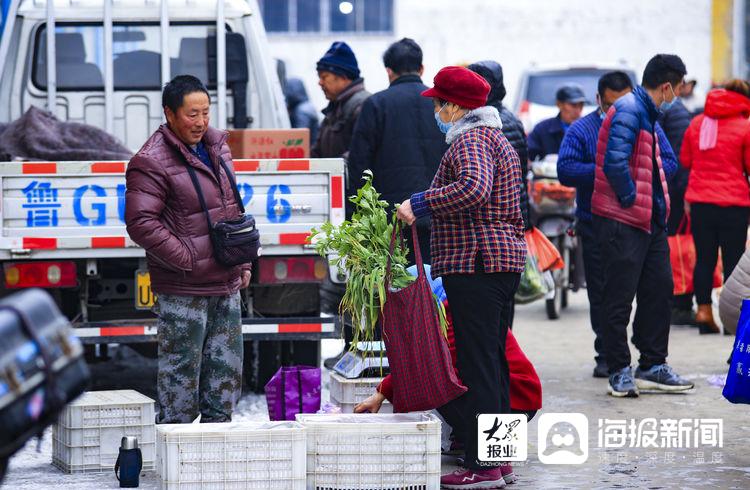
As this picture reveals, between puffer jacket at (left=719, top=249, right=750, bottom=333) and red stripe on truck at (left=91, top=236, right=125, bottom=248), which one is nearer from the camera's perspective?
red stripe on truck at (left=91, top=236, right=125, bottom=248)

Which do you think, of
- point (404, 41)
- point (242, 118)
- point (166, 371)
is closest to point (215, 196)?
point (166, 371)

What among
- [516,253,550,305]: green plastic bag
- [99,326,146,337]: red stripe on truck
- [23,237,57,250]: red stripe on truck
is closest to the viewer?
[23,237,57,250]: red stripe on truck

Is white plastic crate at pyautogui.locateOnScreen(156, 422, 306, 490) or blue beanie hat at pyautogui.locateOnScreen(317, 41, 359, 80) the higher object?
blue beanie hat at pyautogui.locateOnScreen(317, 41, 359, 80)

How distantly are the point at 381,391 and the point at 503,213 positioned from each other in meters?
1.04

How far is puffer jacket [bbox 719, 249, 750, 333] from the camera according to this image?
8.41 metres

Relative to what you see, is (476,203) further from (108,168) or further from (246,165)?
(108,168)

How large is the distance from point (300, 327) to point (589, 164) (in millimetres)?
2191

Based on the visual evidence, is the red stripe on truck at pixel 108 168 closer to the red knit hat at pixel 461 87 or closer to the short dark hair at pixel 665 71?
the red knit hat at pixel 461 87

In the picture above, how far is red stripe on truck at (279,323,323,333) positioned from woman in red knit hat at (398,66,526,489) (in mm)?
2196

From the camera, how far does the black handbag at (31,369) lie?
3.73 meters

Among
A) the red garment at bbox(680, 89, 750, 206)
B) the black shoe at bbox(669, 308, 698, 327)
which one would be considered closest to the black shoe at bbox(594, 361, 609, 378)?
the red garment at bbox(680, 89, 750, 206)

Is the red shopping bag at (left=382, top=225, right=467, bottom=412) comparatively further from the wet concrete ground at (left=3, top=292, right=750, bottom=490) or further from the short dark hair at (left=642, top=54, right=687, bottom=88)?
the short dark hair at (left=642, top=54, right=687, bottom=88)

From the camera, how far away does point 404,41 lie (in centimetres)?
891

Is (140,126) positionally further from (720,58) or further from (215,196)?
(720,58)
